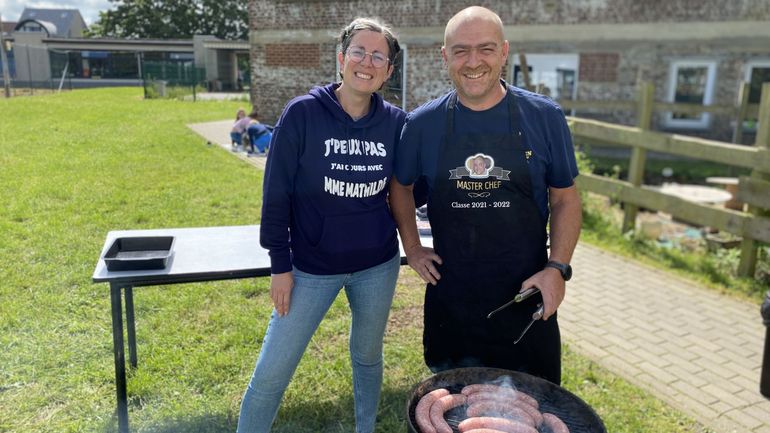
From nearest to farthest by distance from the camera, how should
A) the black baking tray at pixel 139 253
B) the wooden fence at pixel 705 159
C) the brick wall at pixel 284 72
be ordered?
the black baking tray at pixel 139 253 → the wooden fence at pixel 705 159 → the brick wall at pixel 284 72

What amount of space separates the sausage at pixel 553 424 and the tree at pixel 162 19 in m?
55.4

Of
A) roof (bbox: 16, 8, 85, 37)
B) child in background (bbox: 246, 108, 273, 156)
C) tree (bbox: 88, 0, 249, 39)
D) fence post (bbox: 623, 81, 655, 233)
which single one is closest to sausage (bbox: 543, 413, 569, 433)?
fence post (bbox: 623, 81, 655, 233)

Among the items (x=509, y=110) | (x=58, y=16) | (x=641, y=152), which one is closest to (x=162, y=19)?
(x=58, y=16)

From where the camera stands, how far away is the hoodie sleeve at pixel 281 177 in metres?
2.45

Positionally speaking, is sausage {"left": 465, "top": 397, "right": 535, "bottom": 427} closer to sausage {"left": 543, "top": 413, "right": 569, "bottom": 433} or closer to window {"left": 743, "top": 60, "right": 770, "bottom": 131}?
sausage {"left": 543, "top": 413, "right": 569, "bottom": 433}

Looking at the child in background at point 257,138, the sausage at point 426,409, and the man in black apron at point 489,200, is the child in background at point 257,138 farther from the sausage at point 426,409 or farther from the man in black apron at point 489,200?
the sausage at point 426,409

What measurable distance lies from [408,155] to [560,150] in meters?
0.64

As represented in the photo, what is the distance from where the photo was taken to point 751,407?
3.87 m

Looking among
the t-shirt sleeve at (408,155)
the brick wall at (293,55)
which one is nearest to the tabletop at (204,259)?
the t-shirt sleeve at (408,155)

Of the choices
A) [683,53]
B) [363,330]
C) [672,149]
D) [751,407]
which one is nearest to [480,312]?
[363,330]

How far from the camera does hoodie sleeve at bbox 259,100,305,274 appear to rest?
8.03 ft

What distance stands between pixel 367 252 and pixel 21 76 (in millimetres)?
44146

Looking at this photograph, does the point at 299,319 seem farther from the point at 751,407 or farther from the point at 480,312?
the point at 751,407

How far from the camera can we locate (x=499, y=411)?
7.30 feet
